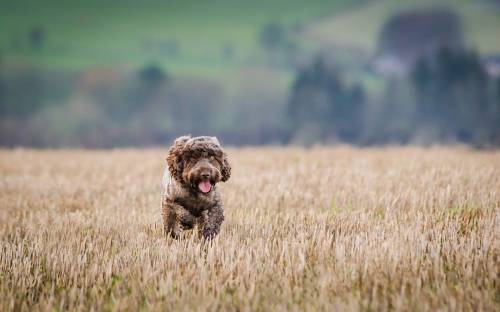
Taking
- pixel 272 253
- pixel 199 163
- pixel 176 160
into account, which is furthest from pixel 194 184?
pixel 272 253

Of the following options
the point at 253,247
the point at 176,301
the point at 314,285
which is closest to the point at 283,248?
the point at 253,247

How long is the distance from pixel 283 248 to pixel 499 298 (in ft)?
6.16

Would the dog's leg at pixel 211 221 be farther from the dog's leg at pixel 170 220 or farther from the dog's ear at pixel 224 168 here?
the dog's ear at pixel 224 168

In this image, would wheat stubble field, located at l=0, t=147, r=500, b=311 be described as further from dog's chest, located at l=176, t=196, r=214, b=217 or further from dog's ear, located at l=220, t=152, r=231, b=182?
dog's ear, located at l=220, t=152, r=231, b=182

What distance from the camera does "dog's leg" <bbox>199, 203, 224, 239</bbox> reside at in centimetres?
607

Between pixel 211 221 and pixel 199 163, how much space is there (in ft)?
2.99

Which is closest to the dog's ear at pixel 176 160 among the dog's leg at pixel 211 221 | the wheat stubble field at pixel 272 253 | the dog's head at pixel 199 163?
the dog's head at pixel 199 163

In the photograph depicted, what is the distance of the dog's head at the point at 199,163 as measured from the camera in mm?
5391

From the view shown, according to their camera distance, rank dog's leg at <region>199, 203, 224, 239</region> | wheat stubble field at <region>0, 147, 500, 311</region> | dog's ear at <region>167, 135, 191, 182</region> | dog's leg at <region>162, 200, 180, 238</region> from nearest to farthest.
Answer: wheat stubble field at <region>0, 147, 500, 311</region>
dog's ear at <region>167, 135, 191, 182</region>
dog's leg at <region>199, 203, 224, 239</region>
dog's leg at <region>162, 200, 180, 238</region>

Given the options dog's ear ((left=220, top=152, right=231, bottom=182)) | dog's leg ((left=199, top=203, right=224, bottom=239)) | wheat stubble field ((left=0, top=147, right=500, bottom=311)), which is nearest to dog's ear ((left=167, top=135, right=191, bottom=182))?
dog's ear ((left=220, top=152, right=231, bottom=182))

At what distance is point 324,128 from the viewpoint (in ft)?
310

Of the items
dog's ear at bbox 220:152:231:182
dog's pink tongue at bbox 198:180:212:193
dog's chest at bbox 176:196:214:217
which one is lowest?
dog's chest at bbox 176:196:214:217

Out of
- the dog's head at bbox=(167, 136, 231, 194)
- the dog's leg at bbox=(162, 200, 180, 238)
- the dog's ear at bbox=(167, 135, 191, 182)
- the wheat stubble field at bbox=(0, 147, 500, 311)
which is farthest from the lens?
the dog's leg at bbox=(162, 200, 180, 238)

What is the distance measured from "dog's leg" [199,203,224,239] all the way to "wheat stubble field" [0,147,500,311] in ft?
0.41
